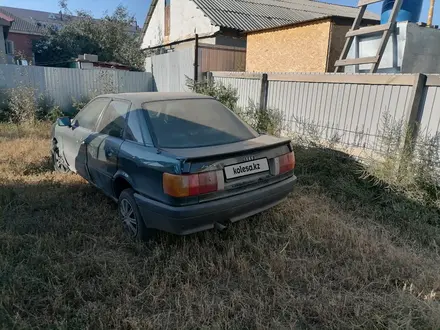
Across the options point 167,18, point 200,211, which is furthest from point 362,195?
point 167,18

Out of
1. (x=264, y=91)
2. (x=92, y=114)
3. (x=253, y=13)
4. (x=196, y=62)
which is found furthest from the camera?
(x=253, y=13)

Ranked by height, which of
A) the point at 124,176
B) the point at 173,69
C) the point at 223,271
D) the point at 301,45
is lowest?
the point at 223,271

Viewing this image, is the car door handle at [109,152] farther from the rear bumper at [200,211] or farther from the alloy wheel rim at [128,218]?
the rear bumper at [200,211]

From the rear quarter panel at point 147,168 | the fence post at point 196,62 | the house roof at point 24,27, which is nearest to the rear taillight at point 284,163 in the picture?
the rear quarter panel at point 147,168

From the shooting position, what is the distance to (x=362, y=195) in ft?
13.3

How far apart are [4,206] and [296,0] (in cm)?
1911

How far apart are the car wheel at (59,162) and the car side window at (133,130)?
2177 mm

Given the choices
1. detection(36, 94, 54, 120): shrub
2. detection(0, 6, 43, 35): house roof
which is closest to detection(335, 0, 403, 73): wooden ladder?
detection(36, 94, 54, 120): shrub

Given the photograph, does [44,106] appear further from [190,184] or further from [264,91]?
[190,184]

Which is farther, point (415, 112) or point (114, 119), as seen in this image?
point (415, 112)

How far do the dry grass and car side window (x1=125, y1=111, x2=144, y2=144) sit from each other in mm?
983

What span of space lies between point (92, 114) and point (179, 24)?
12.2 m

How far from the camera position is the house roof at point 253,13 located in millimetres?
12188

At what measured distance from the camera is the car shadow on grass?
11.2ft
